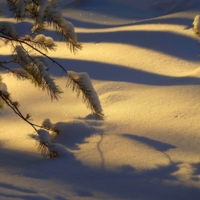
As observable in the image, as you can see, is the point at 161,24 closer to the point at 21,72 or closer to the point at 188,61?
the point at 188,61

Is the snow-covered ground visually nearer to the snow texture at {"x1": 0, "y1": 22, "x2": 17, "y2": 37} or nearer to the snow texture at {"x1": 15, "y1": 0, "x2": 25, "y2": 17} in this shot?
the snow texture at {"x1": 0, "y1": 22, "x2": 17, "y2": 37}

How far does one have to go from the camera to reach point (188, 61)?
5.64 meters

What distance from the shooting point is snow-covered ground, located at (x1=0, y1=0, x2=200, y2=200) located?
102 inches

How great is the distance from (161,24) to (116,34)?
0.80 meters

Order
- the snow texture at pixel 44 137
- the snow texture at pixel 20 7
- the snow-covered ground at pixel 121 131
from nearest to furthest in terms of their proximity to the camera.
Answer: the snow texture at pixel 20 7, the snow-covered ground at pixel 121 131, the snow texture at pixel 44 137

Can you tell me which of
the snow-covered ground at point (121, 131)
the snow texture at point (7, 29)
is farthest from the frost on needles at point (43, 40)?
the snow-covered ground at point (121, 131)

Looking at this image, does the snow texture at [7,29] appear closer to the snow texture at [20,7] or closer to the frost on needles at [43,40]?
the frost on needles at [43,40]

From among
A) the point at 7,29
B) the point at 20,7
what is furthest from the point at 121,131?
the point at 20,7

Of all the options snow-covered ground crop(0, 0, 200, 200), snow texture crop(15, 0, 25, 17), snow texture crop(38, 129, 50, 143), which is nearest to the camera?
snow texture crop(15, 0, 25, 17)

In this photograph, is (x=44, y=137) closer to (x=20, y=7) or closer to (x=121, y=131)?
(x=121, y=131)

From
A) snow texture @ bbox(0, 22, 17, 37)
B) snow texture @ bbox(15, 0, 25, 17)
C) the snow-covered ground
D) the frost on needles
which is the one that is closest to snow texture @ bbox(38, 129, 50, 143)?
the snow-covered ground

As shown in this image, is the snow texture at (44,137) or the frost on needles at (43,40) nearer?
the frost on needles at (43,40)

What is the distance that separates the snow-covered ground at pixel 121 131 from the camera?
2.59 m

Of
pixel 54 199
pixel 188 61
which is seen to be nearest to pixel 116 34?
pixel 188 61
